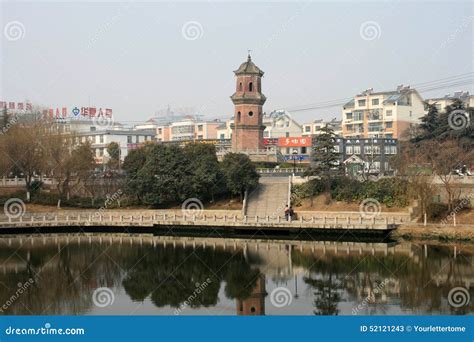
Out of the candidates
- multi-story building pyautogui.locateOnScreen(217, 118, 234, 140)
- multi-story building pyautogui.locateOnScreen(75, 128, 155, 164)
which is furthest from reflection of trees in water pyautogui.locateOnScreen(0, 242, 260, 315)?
multi-story building pyautogui.locateOnScreen(217, 118, 234, 140)

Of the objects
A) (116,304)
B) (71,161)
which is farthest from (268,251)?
(71,161)

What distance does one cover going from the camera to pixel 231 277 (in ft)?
91.0

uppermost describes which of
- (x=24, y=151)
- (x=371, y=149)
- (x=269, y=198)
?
(x=371, y=149)

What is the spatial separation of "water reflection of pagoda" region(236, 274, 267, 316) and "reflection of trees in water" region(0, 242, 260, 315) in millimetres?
316

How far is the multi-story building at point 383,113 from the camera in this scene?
7988 cm

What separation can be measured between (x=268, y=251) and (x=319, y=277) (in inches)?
265

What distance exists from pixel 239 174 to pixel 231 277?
17.5 metres

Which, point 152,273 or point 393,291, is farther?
point 152,273

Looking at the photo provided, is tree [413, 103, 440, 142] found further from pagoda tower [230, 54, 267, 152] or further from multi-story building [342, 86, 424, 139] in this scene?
multi-story building [342, 86, 424, 139]

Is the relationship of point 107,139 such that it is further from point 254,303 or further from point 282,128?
point 254,303

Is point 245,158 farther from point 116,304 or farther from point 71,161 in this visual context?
point 116,304

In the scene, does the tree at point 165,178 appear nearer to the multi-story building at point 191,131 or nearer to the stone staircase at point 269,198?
the stone staircase at point 269,198

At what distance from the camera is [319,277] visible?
90.7 feet

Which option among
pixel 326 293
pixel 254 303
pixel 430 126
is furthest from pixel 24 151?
pixel 430 126
